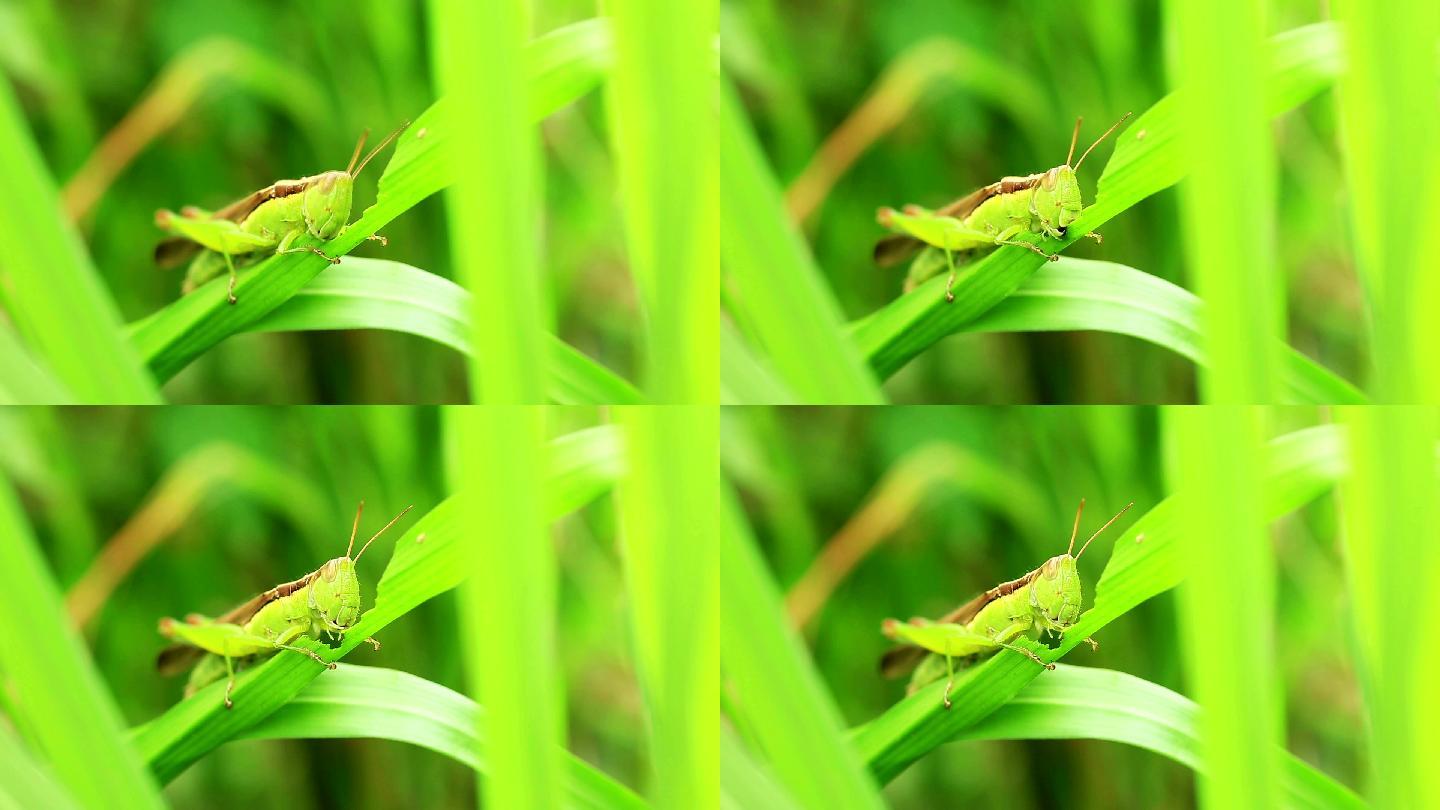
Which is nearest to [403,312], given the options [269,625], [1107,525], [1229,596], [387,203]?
[387,203]

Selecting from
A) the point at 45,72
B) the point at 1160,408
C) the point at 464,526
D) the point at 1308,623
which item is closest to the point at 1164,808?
the point at 1308,623

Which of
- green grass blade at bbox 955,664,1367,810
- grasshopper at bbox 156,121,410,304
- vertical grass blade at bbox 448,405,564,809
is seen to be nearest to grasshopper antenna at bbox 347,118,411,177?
grasshopper at bbox 156,121,410,304

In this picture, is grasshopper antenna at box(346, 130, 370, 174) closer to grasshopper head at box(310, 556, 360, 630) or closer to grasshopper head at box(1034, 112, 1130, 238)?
grasshopper head at box(310, 556, 360, 630)

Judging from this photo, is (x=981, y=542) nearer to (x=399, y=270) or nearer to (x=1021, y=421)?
(x=1021, y=421)

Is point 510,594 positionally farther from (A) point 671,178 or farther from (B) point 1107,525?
(B) point 1107,525

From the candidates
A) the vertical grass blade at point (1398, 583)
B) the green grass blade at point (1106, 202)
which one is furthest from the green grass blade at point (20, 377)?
the vertical grass blade at point (1398, 583)

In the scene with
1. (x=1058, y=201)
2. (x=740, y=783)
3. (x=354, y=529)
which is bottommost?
(x=740, y=783)
